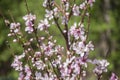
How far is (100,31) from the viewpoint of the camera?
66.4 feet

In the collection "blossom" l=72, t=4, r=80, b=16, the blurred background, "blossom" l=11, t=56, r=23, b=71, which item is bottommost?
"blossom" l=11, t=56, r=23, b=71

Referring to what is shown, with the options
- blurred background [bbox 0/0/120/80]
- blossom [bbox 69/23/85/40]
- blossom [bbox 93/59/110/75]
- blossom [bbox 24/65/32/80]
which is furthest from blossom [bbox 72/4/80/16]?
blurred background [bbox 0/0/120/80]

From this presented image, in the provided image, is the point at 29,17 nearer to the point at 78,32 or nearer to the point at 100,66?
the point at 78,32

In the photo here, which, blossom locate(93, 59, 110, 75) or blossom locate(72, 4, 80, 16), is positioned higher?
blossom locate(72, 4, 80, 16)

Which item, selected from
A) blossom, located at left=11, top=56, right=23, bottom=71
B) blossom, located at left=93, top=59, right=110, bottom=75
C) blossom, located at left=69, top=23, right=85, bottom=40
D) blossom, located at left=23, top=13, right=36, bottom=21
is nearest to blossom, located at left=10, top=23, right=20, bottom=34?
blossom, located at left=23, top=13, right=36, bottom=21

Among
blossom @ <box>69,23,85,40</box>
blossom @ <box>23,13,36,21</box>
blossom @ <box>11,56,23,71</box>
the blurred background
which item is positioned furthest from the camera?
the blurred background

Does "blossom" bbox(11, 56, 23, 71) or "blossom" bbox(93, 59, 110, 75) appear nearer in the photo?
"blossom" bbox(93, 59, 110, 75)

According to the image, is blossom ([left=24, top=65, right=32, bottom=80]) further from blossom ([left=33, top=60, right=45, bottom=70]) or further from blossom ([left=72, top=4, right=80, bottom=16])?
blossom ([left=72, top=4, right=80, bottom=16])

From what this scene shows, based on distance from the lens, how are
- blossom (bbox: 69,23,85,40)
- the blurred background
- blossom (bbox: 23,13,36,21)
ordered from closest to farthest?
blossom (bbox: 69,23,85,40) → blossom (bbox: 23,13,36,21) → the blurred background

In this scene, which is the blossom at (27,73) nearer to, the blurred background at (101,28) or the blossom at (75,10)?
the blossom at (75,10)

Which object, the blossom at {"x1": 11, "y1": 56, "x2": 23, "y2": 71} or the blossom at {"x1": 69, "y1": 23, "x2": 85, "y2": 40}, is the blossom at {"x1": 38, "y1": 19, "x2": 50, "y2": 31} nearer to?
the blossom at {"x1": 69, "y1": 23, "x2": 85, "y2": 40}

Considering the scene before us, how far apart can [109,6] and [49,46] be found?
15.9m

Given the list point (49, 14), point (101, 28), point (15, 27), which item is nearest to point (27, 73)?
point (15, 27)

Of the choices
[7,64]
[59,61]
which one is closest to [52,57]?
[59,61]
